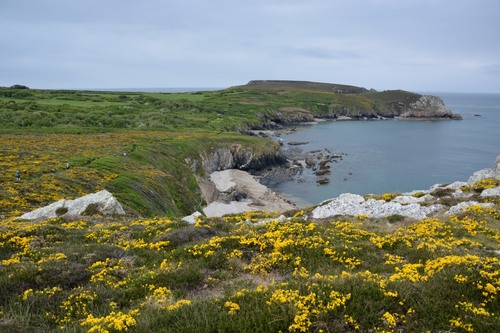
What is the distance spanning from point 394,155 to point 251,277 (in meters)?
118

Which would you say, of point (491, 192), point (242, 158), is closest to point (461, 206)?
point (491, 192)

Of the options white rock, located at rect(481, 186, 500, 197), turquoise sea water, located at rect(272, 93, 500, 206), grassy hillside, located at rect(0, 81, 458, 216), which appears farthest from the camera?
turquoise sea water, located at rect(272, 93, 500, 206)

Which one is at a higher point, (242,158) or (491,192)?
(491,192)

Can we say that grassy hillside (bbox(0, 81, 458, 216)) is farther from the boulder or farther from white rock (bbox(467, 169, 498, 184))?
the boulder

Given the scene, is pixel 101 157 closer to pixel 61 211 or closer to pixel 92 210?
pixel 61 211

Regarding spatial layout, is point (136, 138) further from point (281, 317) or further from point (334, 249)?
point (281, 317)

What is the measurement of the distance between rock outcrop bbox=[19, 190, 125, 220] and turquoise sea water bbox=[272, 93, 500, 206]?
4892 cm

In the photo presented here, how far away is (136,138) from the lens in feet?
266

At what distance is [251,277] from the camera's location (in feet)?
46.4

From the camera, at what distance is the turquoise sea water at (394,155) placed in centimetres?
8406

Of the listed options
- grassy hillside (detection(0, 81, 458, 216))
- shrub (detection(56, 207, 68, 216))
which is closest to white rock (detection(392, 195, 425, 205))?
grassy hillside (detection(0, 81, 458, 216))

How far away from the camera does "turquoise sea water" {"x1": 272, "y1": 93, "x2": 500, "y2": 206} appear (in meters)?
84.1

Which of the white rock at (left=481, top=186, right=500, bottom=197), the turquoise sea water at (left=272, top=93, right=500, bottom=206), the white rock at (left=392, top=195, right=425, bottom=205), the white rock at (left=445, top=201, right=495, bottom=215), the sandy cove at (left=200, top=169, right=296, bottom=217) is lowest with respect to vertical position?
the sandy cove at (left=200, top=169, right=296, bottom=217)

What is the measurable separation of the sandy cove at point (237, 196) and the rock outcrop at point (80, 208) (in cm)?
2944
